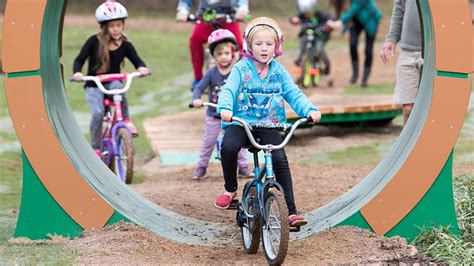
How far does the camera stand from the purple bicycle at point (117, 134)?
28.3 feet

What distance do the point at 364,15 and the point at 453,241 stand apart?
10.7 metres

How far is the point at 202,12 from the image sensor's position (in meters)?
10.1

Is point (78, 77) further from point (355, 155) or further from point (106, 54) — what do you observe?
point (355, 155)

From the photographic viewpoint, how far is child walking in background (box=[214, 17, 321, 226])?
5992mm

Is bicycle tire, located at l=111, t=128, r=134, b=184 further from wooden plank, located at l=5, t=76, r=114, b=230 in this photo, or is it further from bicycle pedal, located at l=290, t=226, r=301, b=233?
bicycle pedal, located at l=290, t=226, r=301, b=233

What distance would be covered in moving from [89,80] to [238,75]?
2998mm

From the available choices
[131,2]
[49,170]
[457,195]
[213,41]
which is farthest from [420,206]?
[131,2]

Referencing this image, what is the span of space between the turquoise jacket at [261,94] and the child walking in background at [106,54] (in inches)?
108

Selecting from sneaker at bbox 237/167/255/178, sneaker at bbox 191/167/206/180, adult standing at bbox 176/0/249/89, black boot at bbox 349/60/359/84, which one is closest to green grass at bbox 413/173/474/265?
sneaker at bbox 237/167/255/178

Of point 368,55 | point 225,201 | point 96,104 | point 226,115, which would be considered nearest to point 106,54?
point 96,104

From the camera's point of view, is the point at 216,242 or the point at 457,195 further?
the point at 457,195

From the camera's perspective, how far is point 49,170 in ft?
20.4

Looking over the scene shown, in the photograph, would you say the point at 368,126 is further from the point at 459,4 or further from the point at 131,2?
the point at 131,2

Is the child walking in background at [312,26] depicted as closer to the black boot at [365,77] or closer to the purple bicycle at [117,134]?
the black boot at [365,77]
